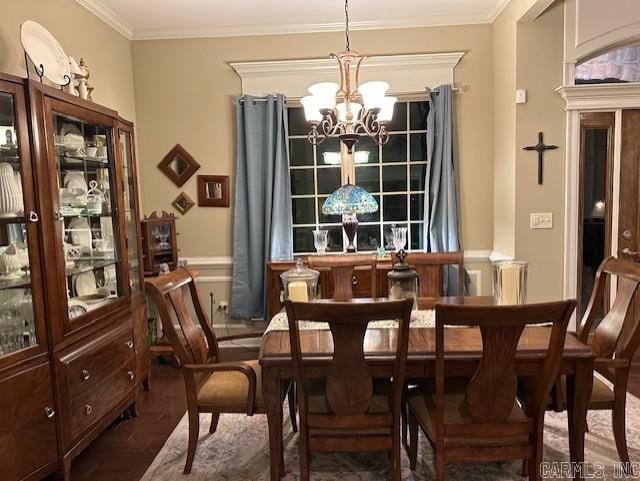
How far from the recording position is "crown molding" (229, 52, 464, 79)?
3.95 meters

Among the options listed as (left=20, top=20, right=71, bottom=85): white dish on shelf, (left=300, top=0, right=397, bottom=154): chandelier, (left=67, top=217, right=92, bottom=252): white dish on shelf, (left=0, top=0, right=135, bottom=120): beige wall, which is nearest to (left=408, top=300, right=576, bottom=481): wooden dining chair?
(left=300, top=0, right=397, bottom=154): chandelier

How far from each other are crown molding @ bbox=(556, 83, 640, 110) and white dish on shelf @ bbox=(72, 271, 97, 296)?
356cm

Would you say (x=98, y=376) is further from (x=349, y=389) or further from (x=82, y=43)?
(x=82, y=43)

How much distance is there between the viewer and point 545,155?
352 cm

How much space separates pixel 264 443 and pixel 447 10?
3.60 meters

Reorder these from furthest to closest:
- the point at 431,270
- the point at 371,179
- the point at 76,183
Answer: the point at 371,179 → the point at 431,270 → the point at 76,183

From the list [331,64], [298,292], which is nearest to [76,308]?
[298,292]

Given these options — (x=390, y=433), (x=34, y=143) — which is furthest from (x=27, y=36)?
(x=390, y=433)

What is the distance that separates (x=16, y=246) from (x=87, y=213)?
0.60 metres

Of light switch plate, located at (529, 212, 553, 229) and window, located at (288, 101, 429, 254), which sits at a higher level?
window, located at (288, 101, 429, 254)

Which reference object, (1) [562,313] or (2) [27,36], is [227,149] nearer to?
(2) [27,36]

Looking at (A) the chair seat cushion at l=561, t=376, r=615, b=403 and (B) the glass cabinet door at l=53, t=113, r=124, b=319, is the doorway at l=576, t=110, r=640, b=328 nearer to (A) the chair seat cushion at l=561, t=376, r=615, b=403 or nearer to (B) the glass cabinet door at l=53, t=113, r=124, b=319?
(A) the chair seat cushion at l=561, t=376, r=615, b=403

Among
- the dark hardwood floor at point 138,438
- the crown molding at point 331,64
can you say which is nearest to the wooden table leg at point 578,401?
the dark hardwood floor at point 138,438

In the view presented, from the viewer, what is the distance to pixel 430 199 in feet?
13.3
